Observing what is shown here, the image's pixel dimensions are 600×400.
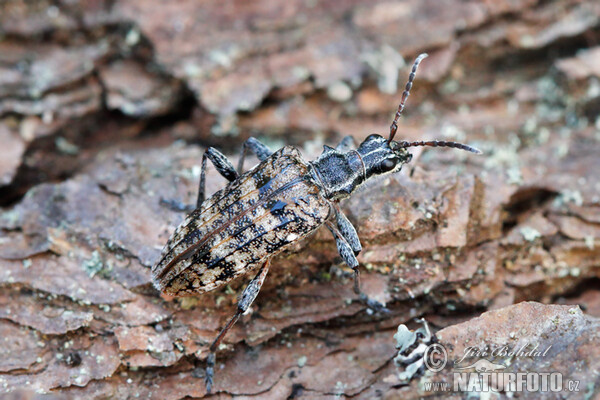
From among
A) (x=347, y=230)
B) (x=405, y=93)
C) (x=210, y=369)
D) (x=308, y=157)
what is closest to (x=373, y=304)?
(x=347, y=230)

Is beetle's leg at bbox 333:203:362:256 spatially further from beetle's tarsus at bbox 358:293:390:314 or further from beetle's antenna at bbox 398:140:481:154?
beetle's antenna at bbox 398:140:481:154

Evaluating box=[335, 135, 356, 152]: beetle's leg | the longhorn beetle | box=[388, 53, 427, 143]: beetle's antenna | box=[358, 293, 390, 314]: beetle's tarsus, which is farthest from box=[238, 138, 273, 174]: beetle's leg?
box=[358, 293, 390, 314]: beetle's tarsus

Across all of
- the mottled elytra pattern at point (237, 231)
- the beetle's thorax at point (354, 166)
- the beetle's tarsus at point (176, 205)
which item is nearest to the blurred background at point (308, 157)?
the beetle's tarsus at point (176, 205)

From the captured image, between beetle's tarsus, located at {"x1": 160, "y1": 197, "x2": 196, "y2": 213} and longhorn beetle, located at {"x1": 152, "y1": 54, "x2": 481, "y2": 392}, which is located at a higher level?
beetle's tarsus, located at {"x1": 160, "y1": 197, "x2": 196, "y2": 213}

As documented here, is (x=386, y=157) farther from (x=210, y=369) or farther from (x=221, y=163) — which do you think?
(x=210, y=369)

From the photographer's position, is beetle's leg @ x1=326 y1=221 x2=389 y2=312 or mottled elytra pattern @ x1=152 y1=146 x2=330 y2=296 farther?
beetle's leg @ x1=326 y1=221 x2=389 y2=312

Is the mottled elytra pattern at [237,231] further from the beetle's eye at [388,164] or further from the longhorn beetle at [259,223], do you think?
the beetle's eye at [388,164]

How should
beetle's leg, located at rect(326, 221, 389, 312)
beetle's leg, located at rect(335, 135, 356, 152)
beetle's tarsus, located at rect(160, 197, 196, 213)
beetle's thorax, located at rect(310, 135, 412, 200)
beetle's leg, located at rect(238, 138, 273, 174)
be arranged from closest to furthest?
1. beetle's leg, located at rect(326, 221, 389, 312)
2. beetle's thorax, located at rect(310, 135, 412, 200)
3. beetle's tarsus, located at rect(160, 197, 196, 213)
4. beetle's leg, located at rect(238, 138, 273, 174)
5. beetle's leg, located at rect(335, 135, 356, 152)
